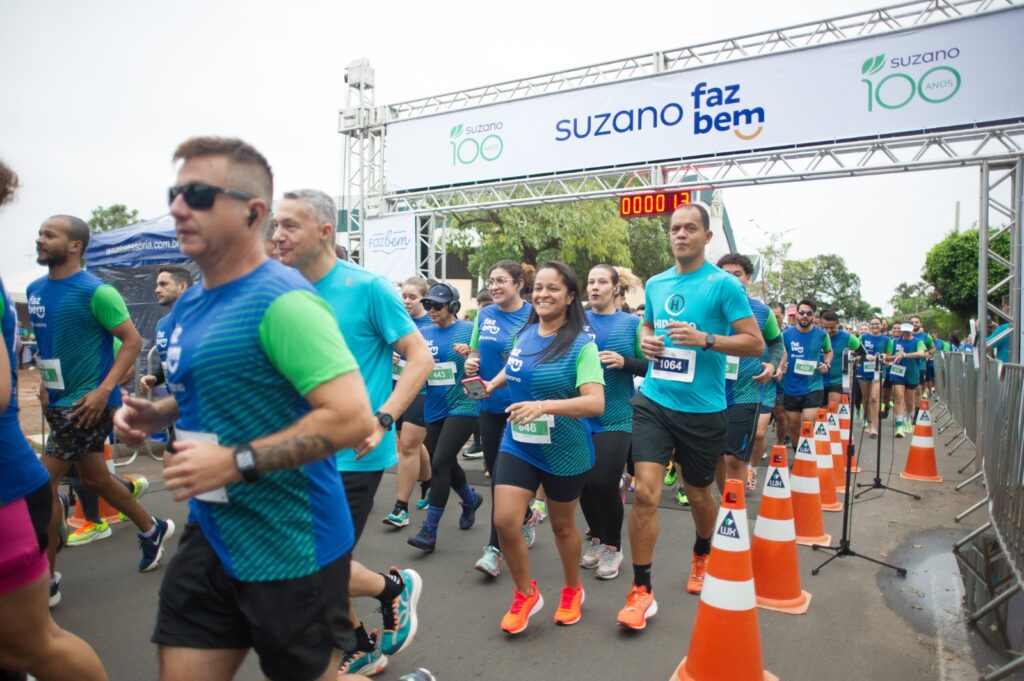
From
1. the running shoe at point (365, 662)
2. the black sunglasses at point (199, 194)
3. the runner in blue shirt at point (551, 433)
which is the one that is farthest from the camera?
the runner in blue shirt at point (551, 433)

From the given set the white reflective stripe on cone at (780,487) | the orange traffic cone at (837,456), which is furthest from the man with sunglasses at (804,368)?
the white reflective stripe on cone at (780,487)

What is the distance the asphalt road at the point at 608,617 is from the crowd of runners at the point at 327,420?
0.14 metres

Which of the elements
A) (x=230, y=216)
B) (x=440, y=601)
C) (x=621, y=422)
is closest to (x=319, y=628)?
(x=230, y=216)

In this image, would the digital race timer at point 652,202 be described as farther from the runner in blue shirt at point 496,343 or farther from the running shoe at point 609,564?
the running shoe at point 609,564

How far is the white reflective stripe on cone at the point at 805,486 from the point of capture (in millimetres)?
5141

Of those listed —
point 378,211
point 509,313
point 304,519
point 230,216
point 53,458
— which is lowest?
point 53,458

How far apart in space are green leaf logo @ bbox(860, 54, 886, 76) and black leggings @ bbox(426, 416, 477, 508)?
807 centimetres

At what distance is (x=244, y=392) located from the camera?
162cm

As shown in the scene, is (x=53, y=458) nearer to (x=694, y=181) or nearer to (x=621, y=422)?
(x=621, y=422)

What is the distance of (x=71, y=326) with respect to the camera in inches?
161

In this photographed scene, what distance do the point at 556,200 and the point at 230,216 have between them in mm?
10704

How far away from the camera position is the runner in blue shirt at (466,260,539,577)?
195 inches

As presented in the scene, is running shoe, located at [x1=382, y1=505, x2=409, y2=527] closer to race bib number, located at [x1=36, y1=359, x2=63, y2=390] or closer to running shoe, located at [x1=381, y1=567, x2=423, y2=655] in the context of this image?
running shoe, located at [x1=381, y1=567, x2=423, y2=655]

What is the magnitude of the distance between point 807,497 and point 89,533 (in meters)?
5.64
